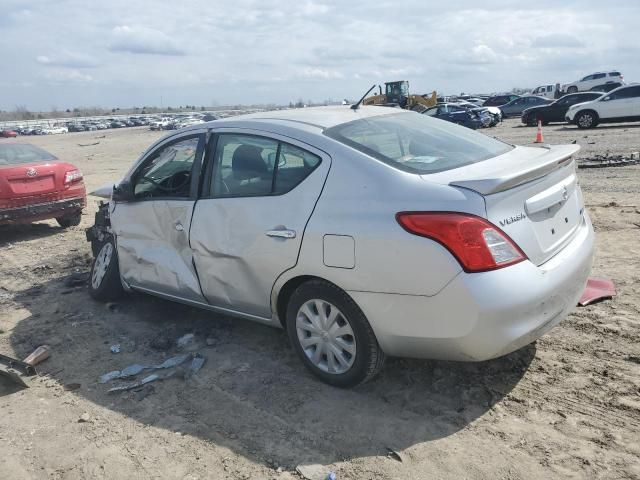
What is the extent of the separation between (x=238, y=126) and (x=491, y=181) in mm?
1960

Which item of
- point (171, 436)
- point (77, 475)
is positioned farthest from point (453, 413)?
point (77, 475)

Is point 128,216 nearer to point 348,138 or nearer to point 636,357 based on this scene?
point 348,138

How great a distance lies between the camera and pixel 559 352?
3.85 metres

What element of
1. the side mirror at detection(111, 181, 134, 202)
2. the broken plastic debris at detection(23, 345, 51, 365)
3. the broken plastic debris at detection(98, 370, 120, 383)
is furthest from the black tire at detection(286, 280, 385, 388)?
the broken plastic debris at detection(23, 345, 51, 365)

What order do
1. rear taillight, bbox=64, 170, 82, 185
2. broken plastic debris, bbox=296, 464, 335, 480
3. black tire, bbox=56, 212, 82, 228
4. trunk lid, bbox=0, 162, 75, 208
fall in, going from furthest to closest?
1. black tire, bbox=56, 212, 82, 228
2. rear taillight, bbox=64, 170, 82, 185
3. trunk lid, bbox=0, 162, 75, 208
4. broken plastic debris, bbox=296, 464, 335, 480

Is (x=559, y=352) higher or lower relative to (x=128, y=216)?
lower

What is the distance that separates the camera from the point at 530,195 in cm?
316

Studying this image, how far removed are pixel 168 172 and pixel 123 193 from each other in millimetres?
563

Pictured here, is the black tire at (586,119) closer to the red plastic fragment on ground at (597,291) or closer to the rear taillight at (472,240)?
the red plastic fragment on ground at (597,291)

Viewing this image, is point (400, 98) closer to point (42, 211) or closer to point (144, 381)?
point (42, 211)

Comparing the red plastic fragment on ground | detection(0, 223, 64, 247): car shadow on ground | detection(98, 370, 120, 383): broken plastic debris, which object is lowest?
detection(0, 223, 64, 247): car shadow on ground

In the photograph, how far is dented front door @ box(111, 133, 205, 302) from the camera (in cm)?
434

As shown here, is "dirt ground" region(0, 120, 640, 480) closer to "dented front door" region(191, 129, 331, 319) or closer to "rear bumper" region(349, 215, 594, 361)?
"rear bumper" region(349, 215, 594, 361)

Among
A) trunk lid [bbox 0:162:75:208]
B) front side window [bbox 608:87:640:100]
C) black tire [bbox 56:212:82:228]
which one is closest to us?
trunk lid [bbox 0:162:75:208]
